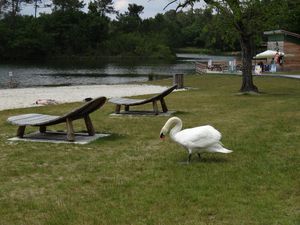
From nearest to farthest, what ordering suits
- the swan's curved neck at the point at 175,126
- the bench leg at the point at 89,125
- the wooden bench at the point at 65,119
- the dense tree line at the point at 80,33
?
1. the swan's curved neck at the point at 175,126
2. the wooden bench at the point at 65,119
3. the bench leg at the point at 89,125
4. the dense tree line at the point at 80,33

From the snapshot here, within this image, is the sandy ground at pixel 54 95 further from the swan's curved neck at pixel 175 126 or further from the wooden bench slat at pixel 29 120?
the swan's curved neck at pixel 175 126

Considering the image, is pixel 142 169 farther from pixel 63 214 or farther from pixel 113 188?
pixel 63 214

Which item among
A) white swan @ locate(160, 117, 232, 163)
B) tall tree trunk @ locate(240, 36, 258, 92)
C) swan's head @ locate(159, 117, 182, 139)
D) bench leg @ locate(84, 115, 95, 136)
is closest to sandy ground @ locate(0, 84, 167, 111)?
tall tree trunk @ locate(240, 36, 258, 92)

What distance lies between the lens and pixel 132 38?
13462 centimetres

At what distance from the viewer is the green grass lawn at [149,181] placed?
568cm

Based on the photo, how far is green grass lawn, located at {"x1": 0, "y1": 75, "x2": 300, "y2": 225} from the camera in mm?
5684

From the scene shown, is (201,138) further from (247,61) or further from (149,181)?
(247,61)

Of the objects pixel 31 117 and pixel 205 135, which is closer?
pixel 205 135

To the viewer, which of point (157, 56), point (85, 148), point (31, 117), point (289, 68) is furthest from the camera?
point (157, 56)

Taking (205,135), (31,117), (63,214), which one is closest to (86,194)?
(63,214)

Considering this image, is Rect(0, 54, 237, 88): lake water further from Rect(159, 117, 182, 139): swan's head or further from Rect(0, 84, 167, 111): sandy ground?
Rect(159, 117, 182, 139): swan's head

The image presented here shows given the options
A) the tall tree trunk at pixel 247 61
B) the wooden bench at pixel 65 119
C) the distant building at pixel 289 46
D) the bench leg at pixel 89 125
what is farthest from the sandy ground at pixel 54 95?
the distant building at pixel 289 46

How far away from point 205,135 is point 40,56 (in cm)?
11061

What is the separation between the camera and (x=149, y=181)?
712 cm
